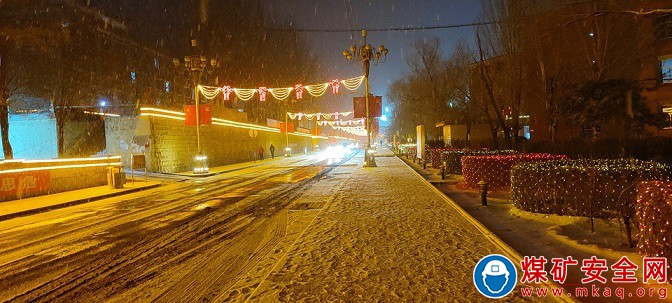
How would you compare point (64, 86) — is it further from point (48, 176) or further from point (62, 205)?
point (62, 205)

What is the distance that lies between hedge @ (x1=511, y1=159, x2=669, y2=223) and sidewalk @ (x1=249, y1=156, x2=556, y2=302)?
1528mm

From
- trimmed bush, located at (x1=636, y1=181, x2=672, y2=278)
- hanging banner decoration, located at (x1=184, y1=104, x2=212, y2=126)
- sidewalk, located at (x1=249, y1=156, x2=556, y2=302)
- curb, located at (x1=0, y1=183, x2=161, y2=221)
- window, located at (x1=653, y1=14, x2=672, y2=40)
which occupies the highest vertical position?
window, located at (x1=653, y1=14, x2=672, y2=40)

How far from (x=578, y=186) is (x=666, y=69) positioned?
26.9m

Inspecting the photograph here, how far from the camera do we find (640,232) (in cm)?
556

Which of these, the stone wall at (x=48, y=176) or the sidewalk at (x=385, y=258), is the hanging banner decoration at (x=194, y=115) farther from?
the sidewalk at (x=385, y=258)

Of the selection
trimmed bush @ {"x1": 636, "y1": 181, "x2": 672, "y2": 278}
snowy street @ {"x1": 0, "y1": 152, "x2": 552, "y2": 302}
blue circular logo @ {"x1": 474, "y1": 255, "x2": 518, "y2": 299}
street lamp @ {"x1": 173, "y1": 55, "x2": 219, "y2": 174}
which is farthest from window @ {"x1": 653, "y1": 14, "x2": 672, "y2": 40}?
blue circular logo @ {"x1": 474, "y1": 255, "x2": 518, "y2": 299}

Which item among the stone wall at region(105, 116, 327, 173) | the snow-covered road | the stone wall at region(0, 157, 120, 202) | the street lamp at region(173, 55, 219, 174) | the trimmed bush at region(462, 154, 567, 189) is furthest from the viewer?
the stone wall at region(105, 116, 327, 173)

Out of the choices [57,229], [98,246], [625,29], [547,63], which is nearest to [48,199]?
[57,229]

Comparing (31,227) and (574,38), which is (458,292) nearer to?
(31,227)

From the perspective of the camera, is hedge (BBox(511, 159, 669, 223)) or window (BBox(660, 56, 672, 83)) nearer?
hedge (BBox(511, 159, 669, 223))

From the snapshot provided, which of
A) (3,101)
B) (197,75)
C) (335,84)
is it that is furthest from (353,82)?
(3,101)

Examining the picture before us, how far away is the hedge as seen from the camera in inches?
320

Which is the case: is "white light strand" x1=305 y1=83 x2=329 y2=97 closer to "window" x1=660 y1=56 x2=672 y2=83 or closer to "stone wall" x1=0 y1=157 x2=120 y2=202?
"stone wall" x1=0 y1=157 x2=120 y2=202

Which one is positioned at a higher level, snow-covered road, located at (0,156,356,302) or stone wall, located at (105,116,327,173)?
stone wall, located at (105,116,327,173)
